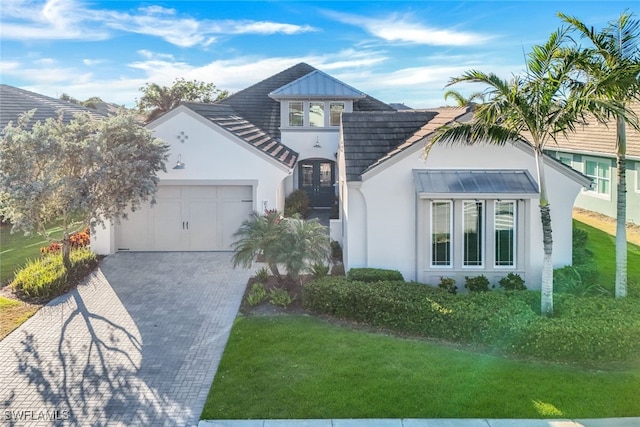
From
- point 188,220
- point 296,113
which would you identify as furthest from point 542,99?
point 296,113

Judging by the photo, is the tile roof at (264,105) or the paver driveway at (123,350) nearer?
the paver driveway at (123,350)

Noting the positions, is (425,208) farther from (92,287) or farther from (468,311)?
(92,287)

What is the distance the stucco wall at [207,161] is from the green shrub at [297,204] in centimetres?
A: 427

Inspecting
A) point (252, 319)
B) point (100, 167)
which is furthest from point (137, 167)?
point (252, 319)

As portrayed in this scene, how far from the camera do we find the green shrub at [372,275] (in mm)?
13625

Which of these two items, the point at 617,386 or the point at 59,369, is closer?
the point at 617,386

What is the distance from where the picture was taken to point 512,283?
44.8 ft

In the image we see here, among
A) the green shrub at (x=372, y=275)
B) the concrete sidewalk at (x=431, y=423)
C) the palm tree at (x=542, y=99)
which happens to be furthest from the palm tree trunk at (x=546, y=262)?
the green shrub at (x=372, y=275)

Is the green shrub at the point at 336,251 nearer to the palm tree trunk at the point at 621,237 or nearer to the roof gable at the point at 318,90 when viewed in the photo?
the palm tree trunk at the point at 621,237

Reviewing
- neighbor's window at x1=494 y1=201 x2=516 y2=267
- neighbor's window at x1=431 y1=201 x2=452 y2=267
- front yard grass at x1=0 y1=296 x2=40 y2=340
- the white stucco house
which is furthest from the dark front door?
front yard grass at x1=0 y1=296 x2=40 y2=340

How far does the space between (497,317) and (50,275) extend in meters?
11.8

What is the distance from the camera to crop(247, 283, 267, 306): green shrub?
13.2 metres

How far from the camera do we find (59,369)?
9.98 m

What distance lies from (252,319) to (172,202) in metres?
7.67
